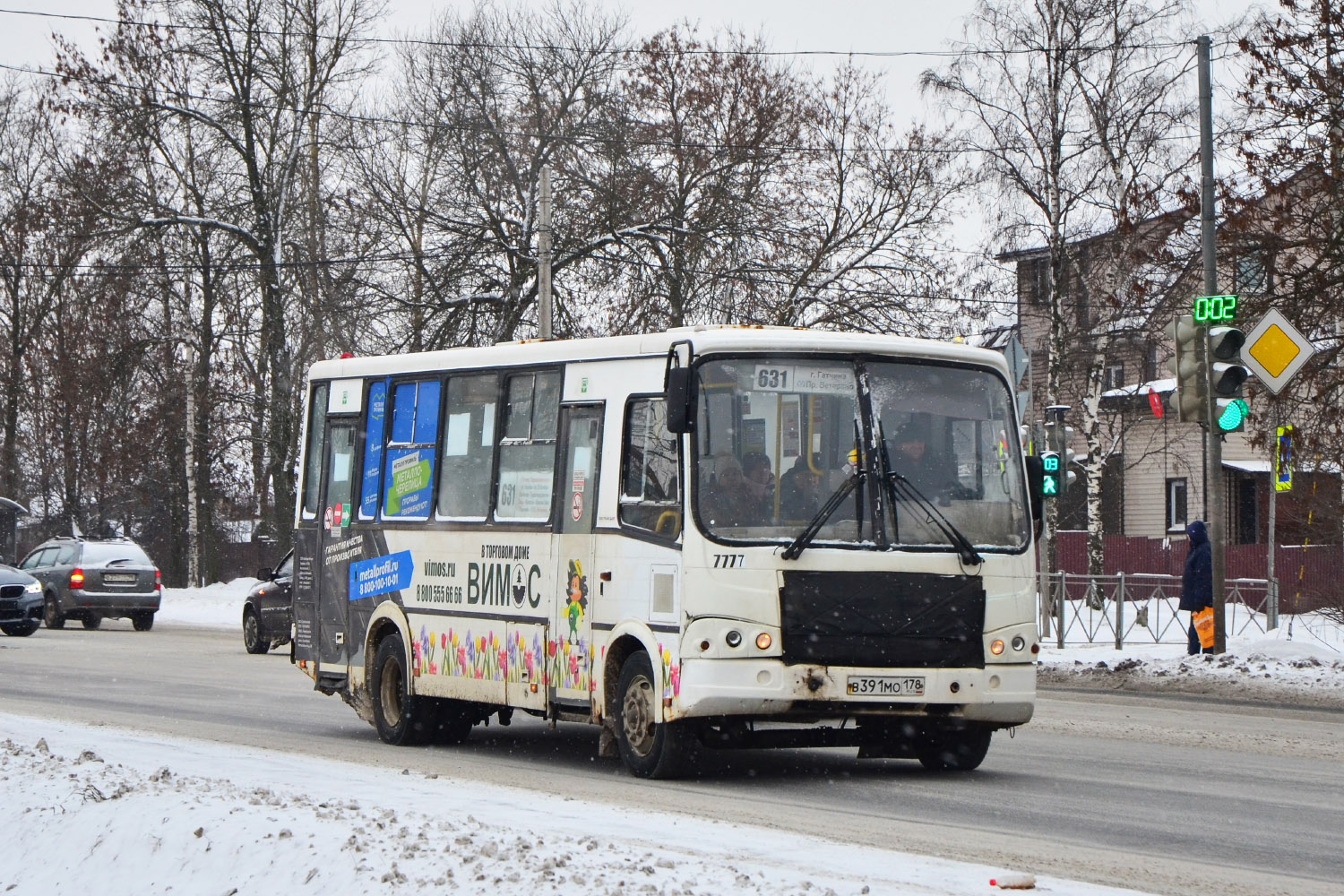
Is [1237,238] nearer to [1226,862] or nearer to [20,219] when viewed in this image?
[1226,862]

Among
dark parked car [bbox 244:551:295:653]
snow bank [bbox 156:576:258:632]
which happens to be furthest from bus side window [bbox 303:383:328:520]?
snow bank [bbox 156:576:258:632]

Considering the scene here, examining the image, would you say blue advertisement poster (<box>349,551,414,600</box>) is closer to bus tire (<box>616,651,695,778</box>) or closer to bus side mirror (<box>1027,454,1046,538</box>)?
bus tire (<box>616,651,695,778</box>)

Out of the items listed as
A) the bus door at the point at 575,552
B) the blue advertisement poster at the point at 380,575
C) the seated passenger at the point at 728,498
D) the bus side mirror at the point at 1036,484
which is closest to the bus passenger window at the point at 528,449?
the bus door at the point at 575,552

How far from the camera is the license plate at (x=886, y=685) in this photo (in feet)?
34.7

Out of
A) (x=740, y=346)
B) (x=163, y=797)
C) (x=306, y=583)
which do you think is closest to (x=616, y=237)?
(x=306, y=583)

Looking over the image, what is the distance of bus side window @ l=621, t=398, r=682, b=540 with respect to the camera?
10.9 metres

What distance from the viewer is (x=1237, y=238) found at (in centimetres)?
2012

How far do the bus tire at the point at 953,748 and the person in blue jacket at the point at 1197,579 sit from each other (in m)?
11.2

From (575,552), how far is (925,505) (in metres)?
2.35

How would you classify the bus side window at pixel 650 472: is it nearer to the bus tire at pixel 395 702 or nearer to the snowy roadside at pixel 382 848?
the snowy roadside at pixel 382 848

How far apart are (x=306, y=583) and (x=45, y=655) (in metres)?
11.3

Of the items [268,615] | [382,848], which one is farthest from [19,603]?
[382,848]

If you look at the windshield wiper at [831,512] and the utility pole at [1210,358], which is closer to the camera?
the windshield wiper at [831,512]

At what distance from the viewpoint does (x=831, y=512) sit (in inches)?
422
